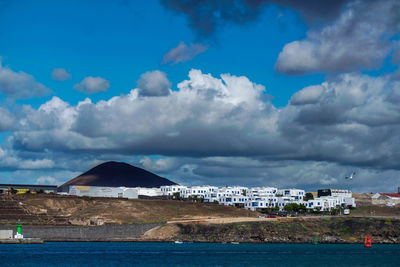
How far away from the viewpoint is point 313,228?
16212 centimetres

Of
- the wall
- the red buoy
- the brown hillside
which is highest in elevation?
the brown hillside

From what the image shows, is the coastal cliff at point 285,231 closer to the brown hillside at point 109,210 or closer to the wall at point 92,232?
the wall at point 92,232

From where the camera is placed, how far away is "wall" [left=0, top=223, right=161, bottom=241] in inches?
5989

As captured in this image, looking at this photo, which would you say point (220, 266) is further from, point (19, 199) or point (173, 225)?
point (19, 199)

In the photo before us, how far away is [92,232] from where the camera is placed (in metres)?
157

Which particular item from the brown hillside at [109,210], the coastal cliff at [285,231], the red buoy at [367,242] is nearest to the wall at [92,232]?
the coastal cliff at [285,231]

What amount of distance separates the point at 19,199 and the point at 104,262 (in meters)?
99.5

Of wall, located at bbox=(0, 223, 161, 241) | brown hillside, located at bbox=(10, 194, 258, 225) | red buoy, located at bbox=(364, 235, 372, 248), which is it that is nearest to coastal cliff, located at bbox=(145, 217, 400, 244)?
red buoy, located at bbox=(364, 235, 372, 248)

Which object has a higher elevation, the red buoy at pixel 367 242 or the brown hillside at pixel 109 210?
the brown hillside at pixel 109 210

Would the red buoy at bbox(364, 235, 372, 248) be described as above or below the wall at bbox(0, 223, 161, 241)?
below

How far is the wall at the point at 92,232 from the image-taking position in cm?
15212

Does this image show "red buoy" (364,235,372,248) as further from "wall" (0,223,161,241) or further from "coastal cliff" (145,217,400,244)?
"wall" (0,223,161,241)

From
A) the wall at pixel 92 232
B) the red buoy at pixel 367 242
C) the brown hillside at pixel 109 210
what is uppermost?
the brown hillside at pixel 109 210

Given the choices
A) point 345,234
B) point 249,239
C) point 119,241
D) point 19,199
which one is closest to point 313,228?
point 345,234
